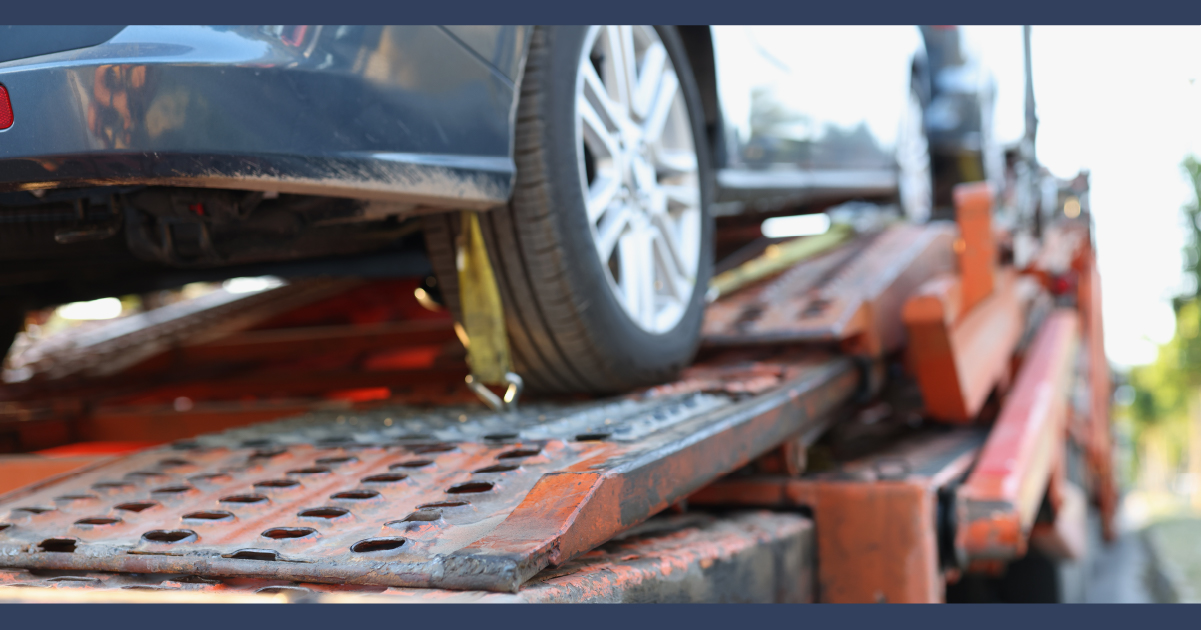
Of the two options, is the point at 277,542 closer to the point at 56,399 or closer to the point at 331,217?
the point at 331,217

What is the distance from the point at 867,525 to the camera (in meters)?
1.83

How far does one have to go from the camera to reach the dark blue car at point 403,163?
3.89ft

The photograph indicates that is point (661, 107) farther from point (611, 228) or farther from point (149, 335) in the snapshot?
point (149, 335)

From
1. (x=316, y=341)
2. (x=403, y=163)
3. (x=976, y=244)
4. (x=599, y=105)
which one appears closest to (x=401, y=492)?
(x=403, y=163)

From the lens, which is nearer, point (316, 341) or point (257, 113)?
point (257, 113)

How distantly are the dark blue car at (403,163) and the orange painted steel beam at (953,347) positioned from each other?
0.55 m

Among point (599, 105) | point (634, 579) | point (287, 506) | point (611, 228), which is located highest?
point (599, 105)

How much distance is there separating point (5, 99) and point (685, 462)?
106 cm

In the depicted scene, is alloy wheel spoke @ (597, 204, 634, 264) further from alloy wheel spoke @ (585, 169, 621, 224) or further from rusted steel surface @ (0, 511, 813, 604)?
rusted steel surface @ (0, 511, 813, 604)

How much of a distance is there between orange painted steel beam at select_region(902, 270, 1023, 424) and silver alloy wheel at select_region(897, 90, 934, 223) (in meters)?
1.33

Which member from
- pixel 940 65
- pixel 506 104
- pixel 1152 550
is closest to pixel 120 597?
pixel 506 104

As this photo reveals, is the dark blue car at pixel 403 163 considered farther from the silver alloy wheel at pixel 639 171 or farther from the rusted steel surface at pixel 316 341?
the rusted steel surface at pixel 316 341

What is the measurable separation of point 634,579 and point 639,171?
1.04m

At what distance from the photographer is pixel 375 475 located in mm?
1337
